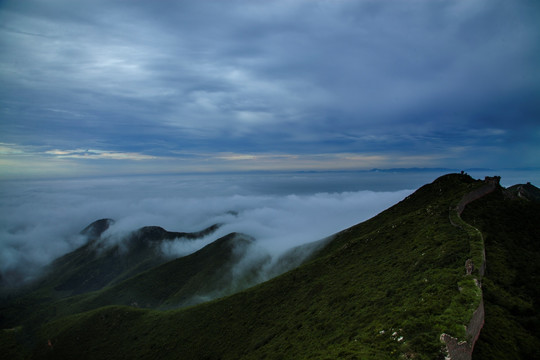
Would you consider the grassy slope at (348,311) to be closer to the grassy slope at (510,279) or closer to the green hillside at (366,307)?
the green hillside at (366,307)

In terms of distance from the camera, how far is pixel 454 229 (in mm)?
38906

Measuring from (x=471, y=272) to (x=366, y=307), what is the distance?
38.3 ft

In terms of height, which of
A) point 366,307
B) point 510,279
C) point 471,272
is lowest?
point 366,307

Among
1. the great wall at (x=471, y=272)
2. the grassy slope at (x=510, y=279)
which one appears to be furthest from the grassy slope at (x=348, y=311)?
the grassy slope at (x=510, y=279)

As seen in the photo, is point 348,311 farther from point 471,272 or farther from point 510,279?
point 510,279

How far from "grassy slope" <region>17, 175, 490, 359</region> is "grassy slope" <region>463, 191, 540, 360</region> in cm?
282

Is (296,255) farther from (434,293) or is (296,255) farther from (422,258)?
(434,293)

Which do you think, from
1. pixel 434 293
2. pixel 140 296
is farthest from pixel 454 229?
pixel 140 296

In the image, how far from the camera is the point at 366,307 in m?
31.2

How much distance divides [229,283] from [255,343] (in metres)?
94.2

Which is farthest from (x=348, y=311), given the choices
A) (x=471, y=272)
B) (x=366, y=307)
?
(x=471, y=272)

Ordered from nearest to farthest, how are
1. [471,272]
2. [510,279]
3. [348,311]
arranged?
1. [471,272]
2. [510,279]
3. [348,311]

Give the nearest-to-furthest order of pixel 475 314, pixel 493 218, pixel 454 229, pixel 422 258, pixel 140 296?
pixel 475 314, pixel 422 258, pixel 454 229, pixel 493 218, pixel 140 296

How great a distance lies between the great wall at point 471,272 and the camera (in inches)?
627
